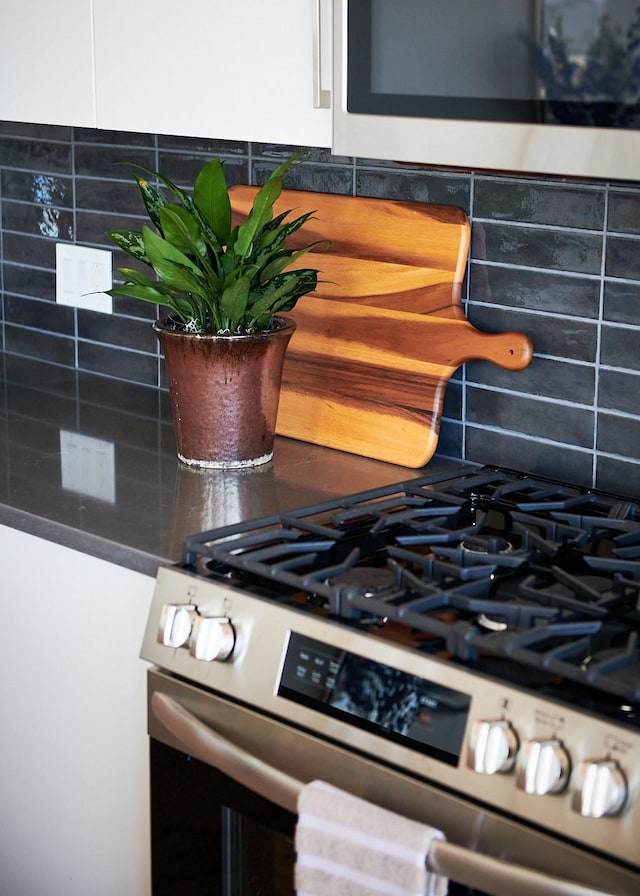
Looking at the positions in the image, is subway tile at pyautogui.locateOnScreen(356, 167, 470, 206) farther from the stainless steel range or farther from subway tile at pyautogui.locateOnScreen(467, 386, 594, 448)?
the stainless steel range

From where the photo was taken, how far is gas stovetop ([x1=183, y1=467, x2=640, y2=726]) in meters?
1.16

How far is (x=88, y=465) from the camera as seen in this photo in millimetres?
1870

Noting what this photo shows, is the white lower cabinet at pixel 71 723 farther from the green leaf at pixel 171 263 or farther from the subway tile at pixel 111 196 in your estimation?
the subway tile at pixel 111 196

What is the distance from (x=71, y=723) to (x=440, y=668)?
712mm

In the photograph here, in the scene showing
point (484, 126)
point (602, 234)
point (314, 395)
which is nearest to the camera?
point (484, 126)

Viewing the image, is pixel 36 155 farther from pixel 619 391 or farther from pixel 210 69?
A: pixel 619 391

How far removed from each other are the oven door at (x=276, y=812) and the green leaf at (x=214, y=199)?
64 cm

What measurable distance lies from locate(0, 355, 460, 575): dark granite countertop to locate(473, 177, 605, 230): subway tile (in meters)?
0.38

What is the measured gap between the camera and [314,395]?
1.97 meters

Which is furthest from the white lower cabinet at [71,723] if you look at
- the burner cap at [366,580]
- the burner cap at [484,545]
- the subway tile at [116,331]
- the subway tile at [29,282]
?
the subway tile at [29,282]

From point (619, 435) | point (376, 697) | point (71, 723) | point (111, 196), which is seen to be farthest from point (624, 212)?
point (111, 196)

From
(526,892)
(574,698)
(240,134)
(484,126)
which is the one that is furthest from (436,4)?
(526,892)

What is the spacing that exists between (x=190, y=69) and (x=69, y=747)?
3.09ft

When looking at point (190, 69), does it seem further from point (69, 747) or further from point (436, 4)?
point (69, 747)
